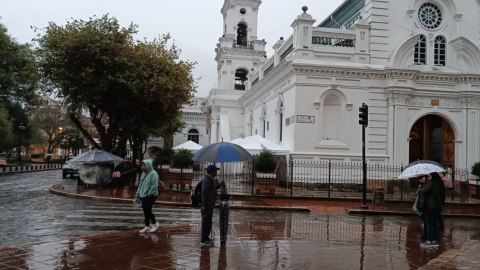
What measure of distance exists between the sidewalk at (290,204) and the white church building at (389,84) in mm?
4568

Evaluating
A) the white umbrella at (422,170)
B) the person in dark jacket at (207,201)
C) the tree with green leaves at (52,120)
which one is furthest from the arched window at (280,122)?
the tree with green leaves at (52,120)

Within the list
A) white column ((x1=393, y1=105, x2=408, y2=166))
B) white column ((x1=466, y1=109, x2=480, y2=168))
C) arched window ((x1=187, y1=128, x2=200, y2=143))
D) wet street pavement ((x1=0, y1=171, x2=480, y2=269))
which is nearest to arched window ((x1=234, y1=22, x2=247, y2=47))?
arched window ((x1=187, y1=128, x2=200, y2=143))

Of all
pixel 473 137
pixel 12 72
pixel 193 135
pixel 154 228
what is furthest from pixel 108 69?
pixel 193 135

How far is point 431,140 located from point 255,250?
18.8m

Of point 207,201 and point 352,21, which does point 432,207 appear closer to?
point 207,201

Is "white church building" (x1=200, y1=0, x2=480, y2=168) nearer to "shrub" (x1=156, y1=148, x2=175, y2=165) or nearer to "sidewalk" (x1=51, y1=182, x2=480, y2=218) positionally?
"sidewalk" (x1=51, y1=182, x2=480, y2=218)

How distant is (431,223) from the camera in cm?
904

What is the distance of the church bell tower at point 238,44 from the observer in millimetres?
38188

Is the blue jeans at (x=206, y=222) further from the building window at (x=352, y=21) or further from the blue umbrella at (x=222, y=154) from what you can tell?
the building window at (x=352, y=21)

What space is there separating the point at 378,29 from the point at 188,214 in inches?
592

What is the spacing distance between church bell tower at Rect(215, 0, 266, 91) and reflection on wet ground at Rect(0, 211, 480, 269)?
2831 cm

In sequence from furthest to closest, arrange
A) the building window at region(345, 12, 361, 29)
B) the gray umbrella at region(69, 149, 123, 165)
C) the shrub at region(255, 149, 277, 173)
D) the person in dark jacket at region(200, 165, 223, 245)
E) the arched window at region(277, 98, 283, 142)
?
the arched window at region(277, 98, 283, 142) < the building window at region(345, 12, 361, 29) < the gray umbrella at region(69, 149, 123, 165) < the shrub at region(255, 149, 277, 173) < the person in dark jacket at region(200, 165, 223, 245)

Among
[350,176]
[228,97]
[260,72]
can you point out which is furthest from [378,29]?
[228,97]

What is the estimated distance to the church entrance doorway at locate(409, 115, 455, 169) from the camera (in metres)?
23.1
